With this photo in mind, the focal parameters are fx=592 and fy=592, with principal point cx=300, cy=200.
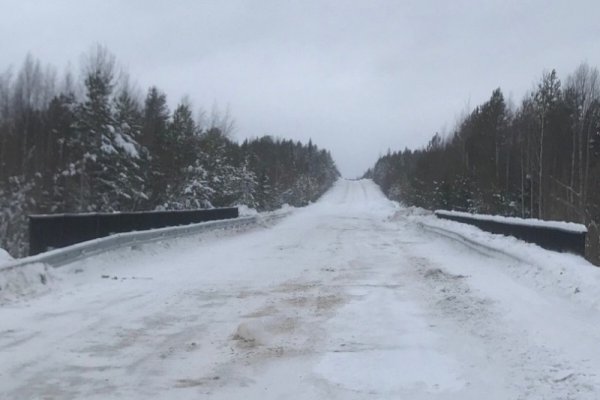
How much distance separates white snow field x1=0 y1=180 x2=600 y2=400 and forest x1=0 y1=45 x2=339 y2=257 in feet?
89.4

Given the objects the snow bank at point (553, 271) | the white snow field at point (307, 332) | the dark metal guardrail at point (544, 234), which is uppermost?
the dark metal guardrail at point (544, 234)

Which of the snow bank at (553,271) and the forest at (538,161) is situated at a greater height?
the forest at (538,161)

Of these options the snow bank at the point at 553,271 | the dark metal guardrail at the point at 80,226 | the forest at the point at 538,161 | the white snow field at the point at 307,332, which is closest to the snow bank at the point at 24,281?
the white snow field at the point at 307,332

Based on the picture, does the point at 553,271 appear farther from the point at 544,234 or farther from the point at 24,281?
the point at 24,281

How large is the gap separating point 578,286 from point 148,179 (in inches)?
1886

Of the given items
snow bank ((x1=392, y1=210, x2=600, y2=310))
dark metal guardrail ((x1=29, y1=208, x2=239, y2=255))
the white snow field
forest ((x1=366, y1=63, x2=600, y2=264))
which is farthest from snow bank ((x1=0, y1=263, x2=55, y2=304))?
forest ((x1=366, y1=63, x2=600, y2=264))

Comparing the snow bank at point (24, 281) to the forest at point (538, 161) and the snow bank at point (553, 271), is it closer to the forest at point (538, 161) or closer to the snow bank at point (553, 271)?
the snow bank at point (553, 271)

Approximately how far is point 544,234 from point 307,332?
8.48 m

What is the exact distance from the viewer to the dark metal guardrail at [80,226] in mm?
14055

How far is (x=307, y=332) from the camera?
761cm

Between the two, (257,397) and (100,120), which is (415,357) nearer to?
(257,397)

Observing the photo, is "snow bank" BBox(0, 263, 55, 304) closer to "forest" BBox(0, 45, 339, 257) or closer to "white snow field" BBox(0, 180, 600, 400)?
"white snow field" BBox(0, 180, 600, 400)

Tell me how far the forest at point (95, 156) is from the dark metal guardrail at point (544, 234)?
27.1m

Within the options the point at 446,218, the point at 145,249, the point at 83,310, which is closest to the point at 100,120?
the point at 446,218
